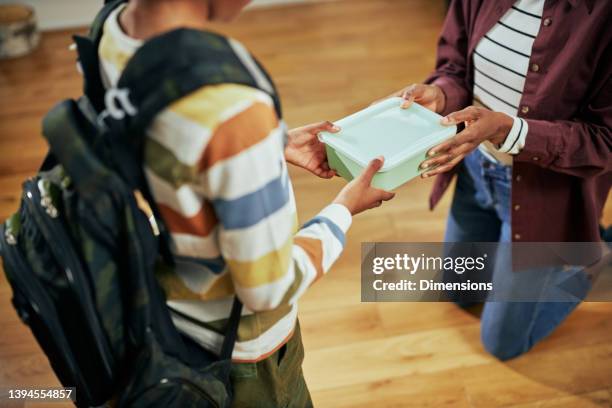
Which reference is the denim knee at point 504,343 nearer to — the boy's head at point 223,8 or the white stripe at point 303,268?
the white stripe at point 303,268

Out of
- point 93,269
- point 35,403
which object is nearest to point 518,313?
point 93,269

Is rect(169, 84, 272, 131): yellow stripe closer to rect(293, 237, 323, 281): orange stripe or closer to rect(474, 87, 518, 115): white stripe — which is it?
rect(293, 237, 323, 281): orange stripe

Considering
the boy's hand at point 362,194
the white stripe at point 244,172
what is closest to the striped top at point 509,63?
the boy's hand at point 362,194

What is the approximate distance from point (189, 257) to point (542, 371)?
4.06 ft

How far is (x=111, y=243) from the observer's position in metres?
0.75

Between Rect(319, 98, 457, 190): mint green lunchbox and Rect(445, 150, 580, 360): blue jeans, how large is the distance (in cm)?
36

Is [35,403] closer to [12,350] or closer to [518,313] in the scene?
[12,350]

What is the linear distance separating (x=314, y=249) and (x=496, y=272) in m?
0.92

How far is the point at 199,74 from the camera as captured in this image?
621 mm

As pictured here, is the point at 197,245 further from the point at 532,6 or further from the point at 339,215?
the point at 532,6

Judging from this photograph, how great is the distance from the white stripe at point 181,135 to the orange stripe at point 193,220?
0.27 feet

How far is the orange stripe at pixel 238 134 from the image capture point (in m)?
0.63

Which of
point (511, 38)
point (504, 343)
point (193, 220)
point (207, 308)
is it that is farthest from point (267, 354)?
point (504, 343)

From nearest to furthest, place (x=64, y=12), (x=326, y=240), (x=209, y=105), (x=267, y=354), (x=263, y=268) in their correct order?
(x=209, y=105)
(x=263, y=268)
(x=326, y=240)
(x=267, y=354)
(x=64, y=12)
